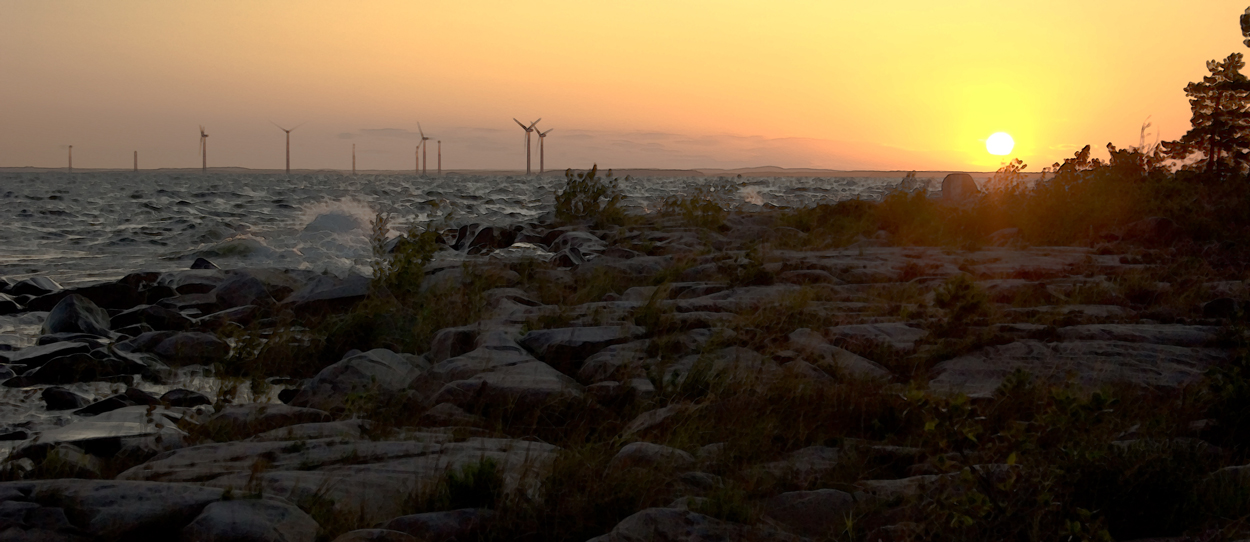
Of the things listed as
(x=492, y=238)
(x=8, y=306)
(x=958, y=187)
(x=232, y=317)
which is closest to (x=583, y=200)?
(x=492, y=238)

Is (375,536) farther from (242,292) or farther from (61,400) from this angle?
(242,292)

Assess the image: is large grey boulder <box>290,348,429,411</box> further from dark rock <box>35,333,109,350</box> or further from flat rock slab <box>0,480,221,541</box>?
dark rock <box>35,333,109,350</box>

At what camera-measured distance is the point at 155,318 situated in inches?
433

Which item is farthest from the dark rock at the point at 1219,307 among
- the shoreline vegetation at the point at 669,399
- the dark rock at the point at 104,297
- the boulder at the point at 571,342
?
the dark rock at the point at 104,297

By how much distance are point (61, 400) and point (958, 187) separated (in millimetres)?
21634

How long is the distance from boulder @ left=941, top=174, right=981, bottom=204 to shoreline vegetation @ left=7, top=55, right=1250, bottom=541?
24.8 feet

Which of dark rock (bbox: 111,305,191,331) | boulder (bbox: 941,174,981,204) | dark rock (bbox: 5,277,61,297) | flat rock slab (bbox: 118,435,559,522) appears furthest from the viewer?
boulder (bbox: 941,174,981,204)

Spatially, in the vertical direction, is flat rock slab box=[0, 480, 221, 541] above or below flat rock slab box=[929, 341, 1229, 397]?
below

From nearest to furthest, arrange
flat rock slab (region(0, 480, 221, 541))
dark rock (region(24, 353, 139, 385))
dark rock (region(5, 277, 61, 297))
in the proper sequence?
flat rock slab (region(0, 480, 221, 541)), dark rock (region(24, 353, 139, 385)), dark rock (region(5, 277, 61, 297))

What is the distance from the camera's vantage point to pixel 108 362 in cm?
871

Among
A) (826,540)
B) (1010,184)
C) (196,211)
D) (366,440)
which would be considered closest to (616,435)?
(366,440)

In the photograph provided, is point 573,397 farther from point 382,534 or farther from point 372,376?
point 382,534

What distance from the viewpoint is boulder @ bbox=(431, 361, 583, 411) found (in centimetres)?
649

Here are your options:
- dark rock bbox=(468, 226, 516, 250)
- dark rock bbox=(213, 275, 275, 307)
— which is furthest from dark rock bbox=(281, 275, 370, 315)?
dark rock bbox=(468, 226, 516, 250)
